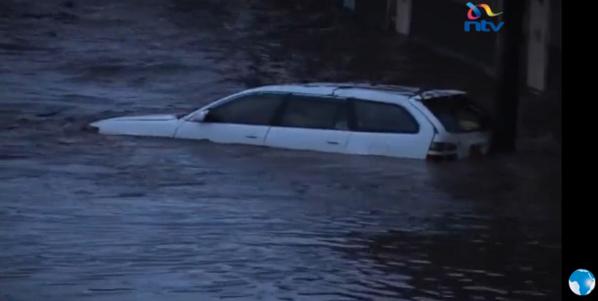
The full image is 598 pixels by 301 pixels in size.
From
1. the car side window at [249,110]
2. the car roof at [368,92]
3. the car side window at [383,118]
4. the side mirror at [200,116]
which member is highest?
the car roof at [368,92]

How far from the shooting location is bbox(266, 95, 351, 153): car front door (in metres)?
13.2

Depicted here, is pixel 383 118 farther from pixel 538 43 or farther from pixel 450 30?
pixel 450 30

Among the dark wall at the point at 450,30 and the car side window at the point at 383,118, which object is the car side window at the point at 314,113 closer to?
the car side window at the point at 383,118

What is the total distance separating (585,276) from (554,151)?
13.3m

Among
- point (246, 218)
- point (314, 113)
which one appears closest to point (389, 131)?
point (314, 113)

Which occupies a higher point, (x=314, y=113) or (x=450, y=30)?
(x=314, y=113)

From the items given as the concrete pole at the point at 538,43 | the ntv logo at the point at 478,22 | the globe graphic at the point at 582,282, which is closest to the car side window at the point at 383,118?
the concrete pole at the point at 538,43

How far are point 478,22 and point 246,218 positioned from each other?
1388 centimetres

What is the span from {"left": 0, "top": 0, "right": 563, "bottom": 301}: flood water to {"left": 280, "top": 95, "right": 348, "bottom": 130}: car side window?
37 centimetres

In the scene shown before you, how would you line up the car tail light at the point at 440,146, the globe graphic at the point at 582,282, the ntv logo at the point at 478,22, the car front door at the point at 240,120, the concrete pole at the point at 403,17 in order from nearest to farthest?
the globe graphic at the point at 582,282, the car tail light at the point at 440,146, the car front door at the point at 240,120, the ntv logo at the point at 478,22, the concrete pole at the point at 403,17

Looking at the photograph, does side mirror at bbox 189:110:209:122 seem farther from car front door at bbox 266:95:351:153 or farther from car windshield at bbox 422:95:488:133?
car windshield at bbox 422:95:488:133

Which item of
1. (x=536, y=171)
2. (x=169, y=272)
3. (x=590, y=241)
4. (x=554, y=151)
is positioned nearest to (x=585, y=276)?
(x=590, y=241)

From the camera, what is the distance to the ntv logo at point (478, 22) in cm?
2216

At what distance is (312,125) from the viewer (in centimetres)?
1348
